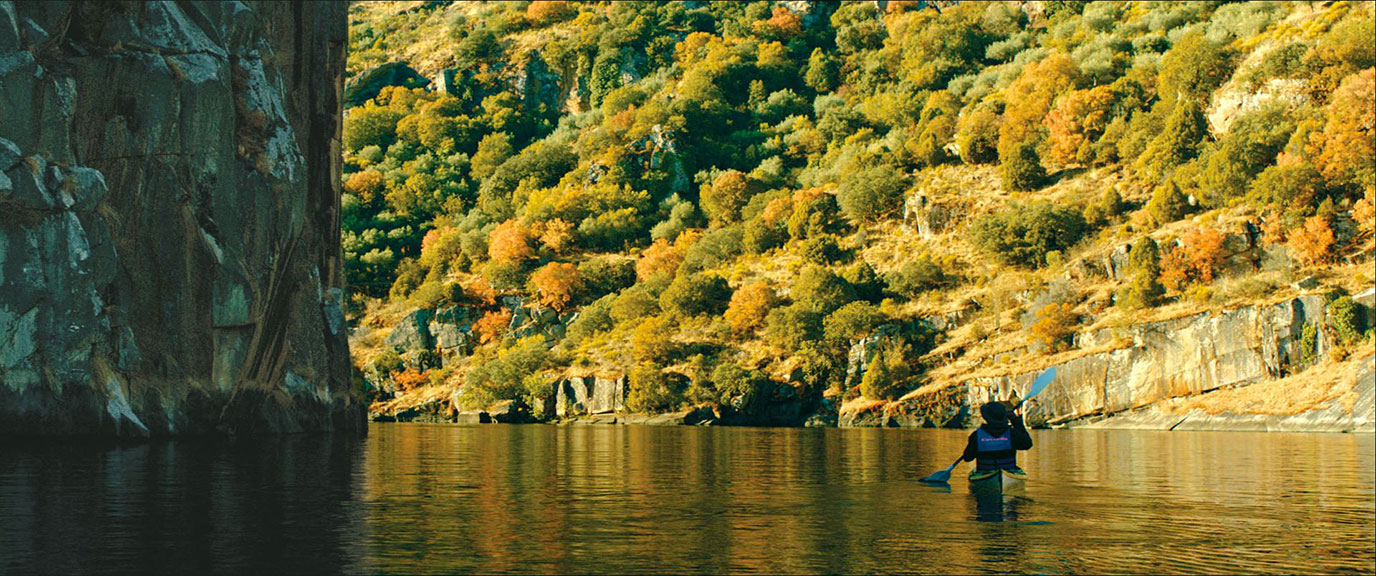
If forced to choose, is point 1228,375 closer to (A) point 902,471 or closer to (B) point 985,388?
(B) point 985,388

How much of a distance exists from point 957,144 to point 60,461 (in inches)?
3493

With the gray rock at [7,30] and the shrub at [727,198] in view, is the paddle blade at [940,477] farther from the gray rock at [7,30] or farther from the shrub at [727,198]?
the shrub at [727,198]

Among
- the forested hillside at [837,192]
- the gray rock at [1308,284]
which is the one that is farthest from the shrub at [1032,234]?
the gray rock at [1308,284]

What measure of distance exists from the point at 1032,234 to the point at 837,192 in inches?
994

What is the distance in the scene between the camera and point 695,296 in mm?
94438

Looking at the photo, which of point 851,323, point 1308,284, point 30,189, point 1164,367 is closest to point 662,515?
point 30,189

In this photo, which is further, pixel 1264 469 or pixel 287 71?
pixel 287 71

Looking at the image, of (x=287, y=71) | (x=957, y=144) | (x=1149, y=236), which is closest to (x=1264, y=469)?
(x=287, y=71)

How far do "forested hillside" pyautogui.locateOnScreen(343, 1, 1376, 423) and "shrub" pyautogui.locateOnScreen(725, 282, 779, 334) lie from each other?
0.24 metres

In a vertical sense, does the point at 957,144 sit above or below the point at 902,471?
above

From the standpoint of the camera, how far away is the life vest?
76.0 ft

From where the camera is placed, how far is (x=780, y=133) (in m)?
132

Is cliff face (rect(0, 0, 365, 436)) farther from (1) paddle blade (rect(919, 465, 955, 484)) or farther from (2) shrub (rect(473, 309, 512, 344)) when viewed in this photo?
(2) shrub (rect(473, 309, 512, 344))

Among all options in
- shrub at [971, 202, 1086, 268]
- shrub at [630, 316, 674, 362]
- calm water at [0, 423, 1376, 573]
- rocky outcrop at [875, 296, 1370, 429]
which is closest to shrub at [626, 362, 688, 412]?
shrub at [630, 316, 674, 362]
